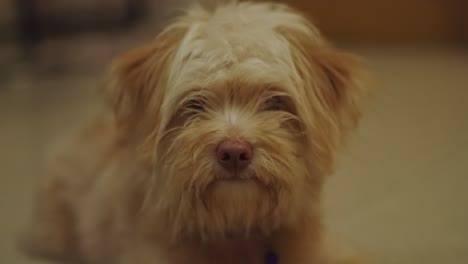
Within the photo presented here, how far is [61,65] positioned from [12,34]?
523mm

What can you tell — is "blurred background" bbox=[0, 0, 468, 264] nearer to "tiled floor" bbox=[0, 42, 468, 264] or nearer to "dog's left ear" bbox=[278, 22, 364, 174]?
"tiled floor" bbox=[0, 42, 468, 264]

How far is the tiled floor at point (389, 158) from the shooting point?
2223 mm

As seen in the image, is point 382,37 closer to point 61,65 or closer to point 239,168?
point 61,65

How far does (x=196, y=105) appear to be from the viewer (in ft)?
5.12

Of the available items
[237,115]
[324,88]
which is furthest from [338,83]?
[237,115]

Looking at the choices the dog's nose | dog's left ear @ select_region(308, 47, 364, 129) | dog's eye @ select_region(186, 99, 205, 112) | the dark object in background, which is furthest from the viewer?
the dark object in background

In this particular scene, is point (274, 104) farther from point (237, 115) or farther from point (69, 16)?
point (69, 16)

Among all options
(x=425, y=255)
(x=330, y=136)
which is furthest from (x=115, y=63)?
(x=425, y=255)

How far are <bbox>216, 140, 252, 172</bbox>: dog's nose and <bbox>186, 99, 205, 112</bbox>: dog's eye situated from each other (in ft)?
0.49

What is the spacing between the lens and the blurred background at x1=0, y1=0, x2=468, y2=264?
231 cm

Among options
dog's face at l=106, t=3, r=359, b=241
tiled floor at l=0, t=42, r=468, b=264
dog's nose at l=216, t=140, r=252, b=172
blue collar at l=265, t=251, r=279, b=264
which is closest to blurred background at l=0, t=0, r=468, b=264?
tiled floor at l=0, t=42, r=468, b=264

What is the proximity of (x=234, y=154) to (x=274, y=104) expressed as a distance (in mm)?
206

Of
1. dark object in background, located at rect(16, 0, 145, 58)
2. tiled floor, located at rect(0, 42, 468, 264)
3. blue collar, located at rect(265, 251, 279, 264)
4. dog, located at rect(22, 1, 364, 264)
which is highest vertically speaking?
dog, located at rect(22, 1, 364, 264)

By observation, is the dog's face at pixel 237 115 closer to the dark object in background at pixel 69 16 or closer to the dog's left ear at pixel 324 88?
the dog's left ear at pixel 324 88
